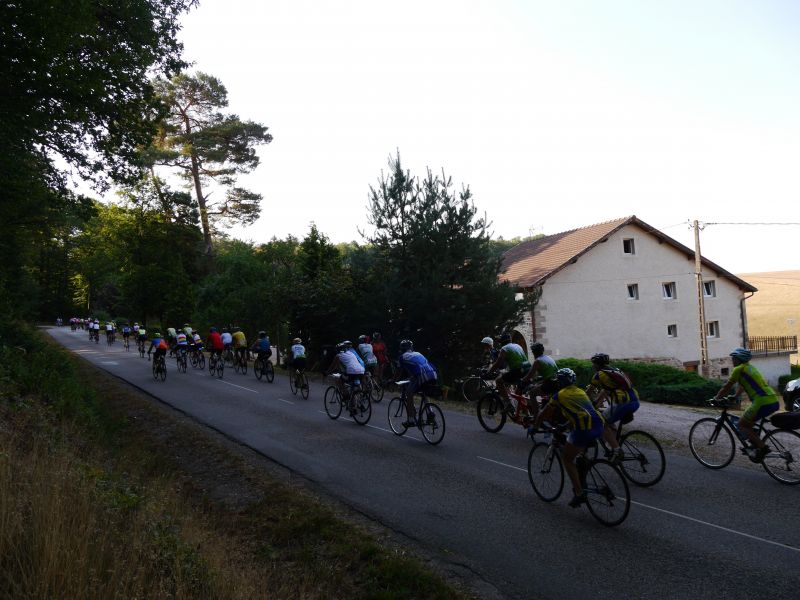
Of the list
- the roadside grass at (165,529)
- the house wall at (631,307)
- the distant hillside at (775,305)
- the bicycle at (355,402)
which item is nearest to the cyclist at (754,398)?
the roadside grass at (165,529)

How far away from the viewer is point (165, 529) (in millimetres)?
4992

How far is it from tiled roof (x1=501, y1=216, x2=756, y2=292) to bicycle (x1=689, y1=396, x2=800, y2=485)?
67.2 feet

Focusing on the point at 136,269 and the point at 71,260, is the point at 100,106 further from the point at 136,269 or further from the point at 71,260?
the point at 71,260

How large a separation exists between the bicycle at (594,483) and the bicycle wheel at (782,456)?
327 cm

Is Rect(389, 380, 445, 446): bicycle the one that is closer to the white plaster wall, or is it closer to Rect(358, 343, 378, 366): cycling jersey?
Rect(358, 343, 378, 366): cycling jersey

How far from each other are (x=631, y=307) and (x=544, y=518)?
2869cm

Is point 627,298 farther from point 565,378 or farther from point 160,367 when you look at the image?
point 565,378

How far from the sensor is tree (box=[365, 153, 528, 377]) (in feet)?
67.1

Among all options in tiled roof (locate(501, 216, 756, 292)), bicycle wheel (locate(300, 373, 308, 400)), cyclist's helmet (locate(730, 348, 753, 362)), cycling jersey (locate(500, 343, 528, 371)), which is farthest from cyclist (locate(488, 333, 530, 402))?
tiled roof (locate(501, 216, 756, 292))

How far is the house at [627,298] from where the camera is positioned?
31.4m

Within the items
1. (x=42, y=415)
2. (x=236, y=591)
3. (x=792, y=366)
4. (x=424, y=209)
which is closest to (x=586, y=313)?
(x=424, y=209)

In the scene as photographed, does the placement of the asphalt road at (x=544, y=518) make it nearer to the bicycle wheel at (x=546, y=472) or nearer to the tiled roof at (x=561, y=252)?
the bicycle wheel at (x=546, y=472)

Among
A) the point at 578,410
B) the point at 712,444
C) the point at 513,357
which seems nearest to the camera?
the point at 578,410

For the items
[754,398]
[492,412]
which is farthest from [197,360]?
[754,398]
